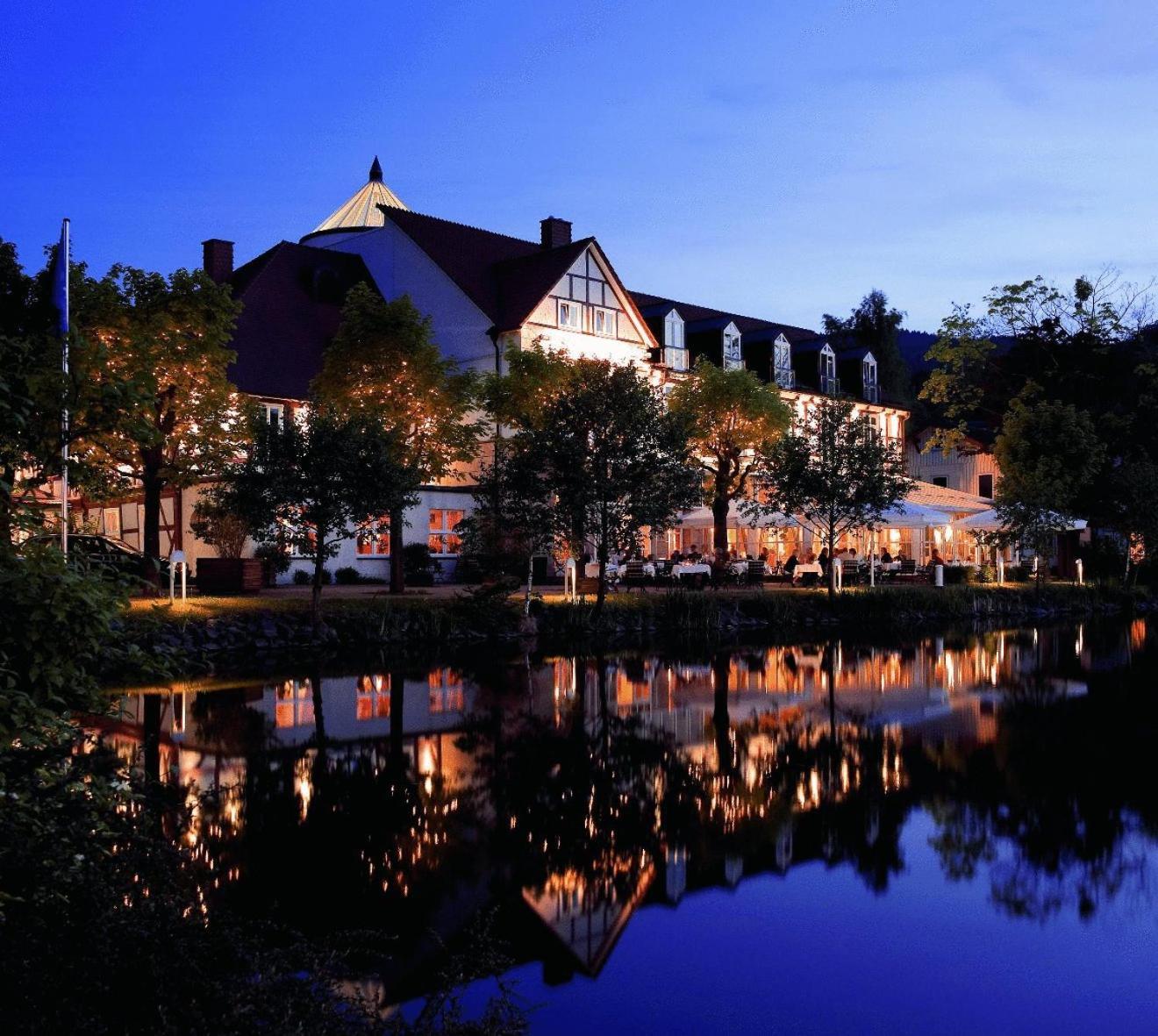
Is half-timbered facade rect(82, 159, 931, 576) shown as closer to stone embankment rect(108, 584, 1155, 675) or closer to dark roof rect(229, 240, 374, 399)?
dark roof rect(229, 240, 374, 399)

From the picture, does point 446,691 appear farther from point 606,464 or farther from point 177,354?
point 177,354

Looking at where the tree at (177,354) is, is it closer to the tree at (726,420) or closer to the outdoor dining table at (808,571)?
the tree at (726,420)

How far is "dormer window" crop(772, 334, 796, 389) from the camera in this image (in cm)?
5631

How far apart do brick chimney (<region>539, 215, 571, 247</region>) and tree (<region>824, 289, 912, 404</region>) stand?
28476 millimetres

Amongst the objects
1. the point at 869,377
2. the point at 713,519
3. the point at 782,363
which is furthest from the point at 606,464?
the point at 869,377

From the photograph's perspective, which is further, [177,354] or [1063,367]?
[1063,367]

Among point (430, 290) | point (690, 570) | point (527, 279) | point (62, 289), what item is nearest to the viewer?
point (62, 289)

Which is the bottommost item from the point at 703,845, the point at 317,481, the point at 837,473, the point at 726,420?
the point at 703,845

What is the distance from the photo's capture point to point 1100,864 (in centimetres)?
950

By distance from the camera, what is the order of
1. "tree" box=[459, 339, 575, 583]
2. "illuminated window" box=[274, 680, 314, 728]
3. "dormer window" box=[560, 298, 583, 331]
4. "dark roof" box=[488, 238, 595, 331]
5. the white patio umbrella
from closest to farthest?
1. "illuminated window" box=[274, 680, 314, 728]
2. "tree" box=[459, 339, 575, 583]
3. the white patio umbrella
4. "dark roof" box=[488, 238, 595, 331]
5. "dormer window" box=[560, 298, 583, 331]

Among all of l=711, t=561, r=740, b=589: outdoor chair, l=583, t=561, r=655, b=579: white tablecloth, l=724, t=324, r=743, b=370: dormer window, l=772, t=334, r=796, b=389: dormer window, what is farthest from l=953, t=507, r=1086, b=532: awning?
l=583, t=561, r=655, b=579: white tablecloth

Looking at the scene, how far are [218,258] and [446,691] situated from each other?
32.4m

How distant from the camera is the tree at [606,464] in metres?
29.1

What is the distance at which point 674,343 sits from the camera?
5128 cm
